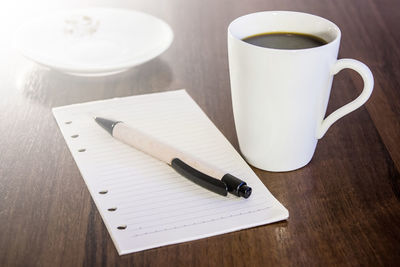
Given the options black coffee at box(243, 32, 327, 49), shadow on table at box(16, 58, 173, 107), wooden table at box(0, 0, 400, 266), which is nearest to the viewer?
wooden table at box(0, 0, 400, 266)

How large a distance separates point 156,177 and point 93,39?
1.37 feet

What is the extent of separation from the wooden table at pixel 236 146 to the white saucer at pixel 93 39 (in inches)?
1.5

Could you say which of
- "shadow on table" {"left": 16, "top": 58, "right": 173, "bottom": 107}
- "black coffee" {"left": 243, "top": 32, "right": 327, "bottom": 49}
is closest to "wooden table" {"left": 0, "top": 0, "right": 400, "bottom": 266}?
"shadow on table" {"left": 16, "top": 58, "right": 173, "bottom": 107}

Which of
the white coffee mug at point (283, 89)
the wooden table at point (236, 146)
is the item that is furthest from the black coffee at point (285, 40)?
the wooden table at point (236, 146)

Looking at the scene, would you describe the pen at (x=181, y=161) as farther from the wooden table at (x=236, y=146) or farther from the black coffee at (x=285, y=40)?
the black coffee at (x=285, y=40)

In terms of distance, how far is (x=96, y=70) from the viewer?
792 millimetres

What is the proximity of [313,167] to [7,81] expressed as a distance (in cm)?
52

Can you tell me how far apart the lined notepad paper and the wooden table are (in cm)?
1

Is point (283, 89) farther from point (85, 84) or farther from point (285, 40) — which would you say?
point (85, 84)

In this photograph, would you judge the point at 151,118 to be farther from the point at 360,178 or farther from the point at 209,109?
the point at 360,178

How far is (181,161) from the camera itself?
0.62m

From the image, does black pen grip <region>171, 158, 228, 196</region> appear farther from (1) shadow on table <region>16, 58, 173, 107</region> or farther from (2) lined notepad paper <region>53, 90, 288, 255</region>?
(1) shadow on table <region>16, 58, 173, 107</region>

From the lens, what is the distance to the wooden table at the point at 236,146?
1.69 feet

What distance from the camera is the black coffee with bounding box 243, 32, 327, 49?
0.63 m
